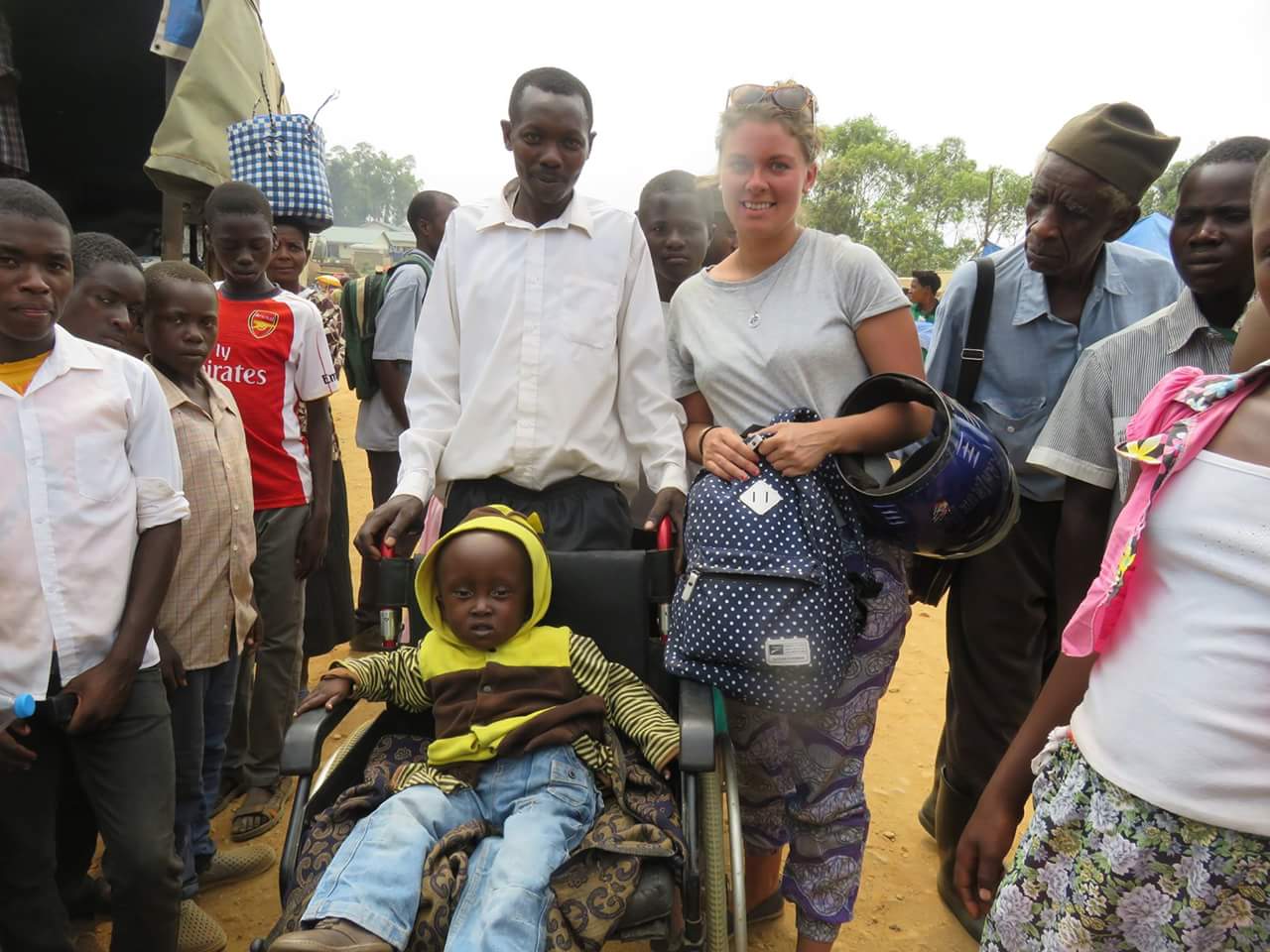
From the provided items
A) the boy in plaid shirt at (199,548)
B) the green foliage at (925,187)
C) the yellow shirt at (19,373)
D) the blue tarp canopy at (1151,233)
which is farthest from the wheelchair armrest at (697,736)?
the green foliage at (925,187)

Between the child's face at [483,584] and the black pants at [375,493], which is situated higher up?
the child's face at [483,584]

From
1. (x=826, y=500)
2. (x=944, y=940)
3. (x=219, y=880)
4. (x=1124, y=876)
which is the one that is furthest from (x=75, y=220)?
(x=1124, y=876)

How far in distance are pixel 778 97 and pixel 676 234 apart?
4.25ft

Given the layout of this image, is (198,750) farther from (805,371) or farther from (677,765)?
(805,371)

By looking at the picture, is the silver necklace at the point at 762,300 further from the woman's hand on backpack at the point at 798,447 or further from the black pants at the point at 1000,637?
the black pants at the point at 1000,637

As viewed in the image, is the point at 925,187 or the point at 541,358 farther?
the point at 925,187

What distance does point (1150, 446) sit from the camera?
1226 mm

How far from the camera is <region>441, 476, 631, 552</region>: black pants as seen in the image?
7.88 ft

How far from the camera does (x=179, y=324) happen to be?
256 cm

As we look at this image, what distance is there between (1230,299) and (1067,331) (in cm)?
50

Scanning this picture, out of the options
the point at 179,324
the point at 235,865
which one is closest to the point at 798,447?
the point at 179,324

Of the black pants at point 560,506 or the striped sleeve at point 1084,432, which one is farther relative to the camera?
the black pants at point 560,506

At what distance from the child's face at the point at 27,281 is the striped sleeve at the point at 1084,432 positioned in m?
2.17

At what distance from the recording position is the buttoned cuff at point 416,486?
2268 mm
